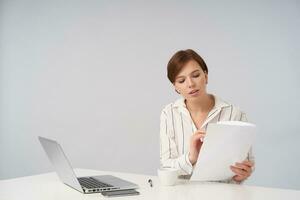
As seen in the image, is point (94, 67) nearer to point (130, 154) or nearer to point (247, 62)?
point (130, 154)

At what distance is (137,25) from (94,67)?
552mm

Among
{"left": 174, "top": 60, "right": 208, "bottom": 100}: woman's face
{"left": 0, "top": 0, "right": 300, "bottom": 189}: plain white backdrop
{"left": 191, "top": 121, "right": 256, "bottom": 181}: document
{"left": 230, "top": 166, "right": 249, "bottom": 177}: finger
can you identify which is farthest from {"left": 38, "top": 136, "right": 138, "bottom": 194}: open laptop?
{"left": 0, "top": 0, "right": 300, "bottom": 189}: plain white backdrop

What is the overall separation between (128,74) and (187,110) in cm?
154

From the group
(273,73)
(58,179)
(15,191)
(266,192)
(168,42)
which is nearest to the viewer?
(266,192)

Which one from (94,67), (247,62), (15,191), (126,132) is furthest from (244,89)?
(15,191)

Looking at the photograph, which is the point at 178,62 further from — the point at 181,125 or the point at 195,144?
the point at 195,144

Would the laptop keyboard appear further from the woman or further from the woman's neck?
the woman's neck

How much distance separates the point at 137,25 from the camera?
367 cm

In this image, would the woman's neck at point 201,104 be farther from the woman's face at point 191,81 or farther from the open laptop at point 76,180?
the open laptop at point 76,180

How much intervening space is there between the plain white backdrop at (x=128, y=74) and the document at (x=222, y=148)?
1.52 m

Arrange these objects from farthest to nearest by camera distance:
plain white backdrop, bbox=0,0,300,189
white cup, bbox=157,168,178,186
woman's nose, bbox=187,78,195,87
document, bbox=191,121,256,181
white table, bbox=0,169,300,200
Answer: plain white backdrop, bbox=0,0,300,189
woman's nose, bbox=187,78,195,87
white cup, bbox=157,168,178,186
document, bbox=191,121,256,181
white table, bbox=0,169,300,200

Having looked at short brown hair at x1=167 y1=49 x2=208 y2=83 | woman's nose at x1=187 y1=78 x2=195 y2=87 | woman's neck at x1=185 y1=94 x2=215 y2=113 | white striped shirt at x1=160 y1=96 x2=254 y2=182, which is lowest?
white striped shirt at x1=160 y1=96 x2=254 y2=182

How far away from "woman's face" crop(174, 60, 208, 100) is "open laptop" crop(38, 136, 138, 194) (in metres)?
0.56

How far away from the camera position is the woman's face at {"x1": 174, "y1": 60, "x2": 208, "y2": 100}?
6.86 ft
